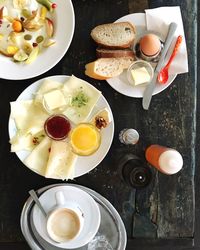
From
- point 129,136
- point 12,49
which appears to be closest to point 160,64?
point 129,136

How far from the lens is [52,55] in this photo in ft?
4.40

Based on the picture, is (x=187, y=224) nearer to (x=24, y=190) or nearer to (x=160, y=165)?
(x=160, y=165)

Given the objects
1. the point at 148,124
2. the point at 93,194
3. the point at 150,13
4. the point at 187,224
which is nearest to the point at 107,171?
the point at 93,194

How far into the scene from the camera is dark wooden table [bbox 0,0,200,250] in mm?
1370

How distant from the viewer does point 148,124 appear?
4.59ft

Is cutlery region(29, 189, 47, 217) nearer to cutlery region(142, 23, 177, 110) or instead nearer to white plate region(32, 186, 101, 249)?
white plate region(32, 186, 101, 249)

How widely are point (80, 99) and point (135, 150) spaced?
9.0 inches

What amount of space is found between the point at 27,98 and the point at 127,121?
31cm

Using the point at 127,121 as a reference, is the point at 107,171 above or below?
below

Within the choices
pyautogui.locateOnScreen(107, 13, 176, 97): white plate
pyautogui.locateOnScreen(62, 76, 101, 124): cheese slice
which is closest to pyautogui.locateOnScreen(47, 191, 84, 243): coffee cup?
pyautogui.locateOnScreen(62, 76, 101, 124): cheese slice

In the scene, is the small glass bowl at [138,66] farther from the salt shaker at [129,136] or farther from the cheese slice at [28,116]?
the cheese slice at [28,116]

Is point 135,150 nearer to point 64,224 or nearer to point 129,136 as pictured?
point 129,136

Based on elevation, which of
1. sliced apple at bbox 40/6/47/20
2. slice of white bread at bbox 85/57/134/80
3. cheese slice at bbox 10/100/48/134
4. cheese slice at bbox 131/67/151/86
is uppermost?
sliced apple at bbox 40/6/47/20

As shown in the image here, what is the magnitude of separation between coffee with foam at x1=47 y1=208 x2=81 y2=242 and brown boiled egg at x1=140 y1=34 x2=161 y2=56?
0.51 metres
